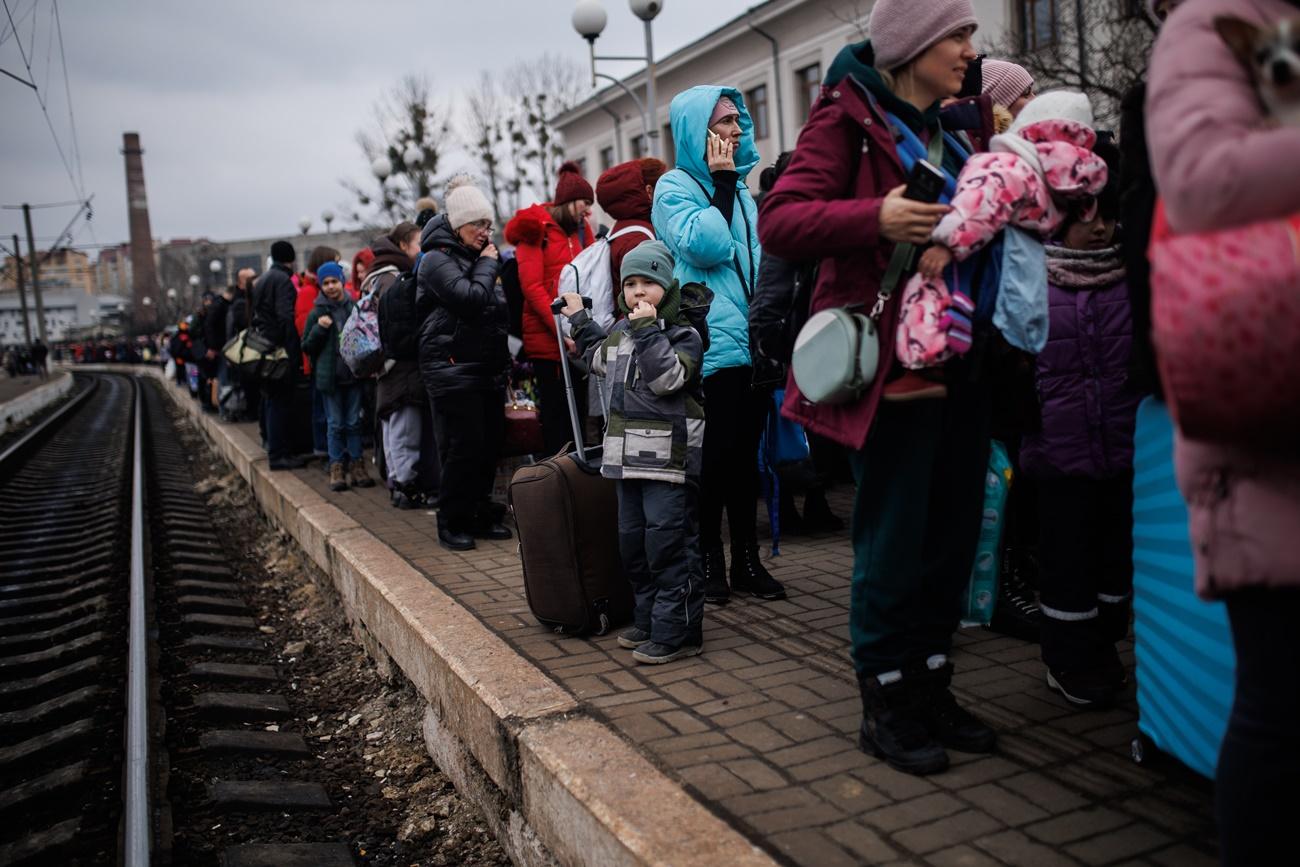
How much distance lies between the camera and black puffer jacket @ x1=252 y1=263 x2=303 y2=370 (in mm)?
10570

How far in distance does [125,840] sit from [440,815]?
1.04m

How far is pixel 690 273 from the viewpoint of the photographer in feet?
16.4

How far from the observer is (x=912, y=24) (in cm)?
308

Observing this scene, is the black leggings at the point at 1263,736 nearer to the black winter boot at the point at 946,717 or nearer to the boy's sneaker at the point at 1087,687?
the black winter boot at the point at 946,717

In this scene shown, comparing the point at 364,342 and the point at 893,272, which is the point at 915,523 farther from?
the point at 364,342

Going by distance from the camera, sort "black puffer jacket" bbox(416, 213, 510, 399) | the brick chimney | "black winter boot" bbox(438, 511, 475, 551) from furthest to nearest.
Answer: the brick chimney < "black winter boot" bbox(438, 511, 475, 551) < "black puffer jacket" bbox(416, 213, 510, 399)

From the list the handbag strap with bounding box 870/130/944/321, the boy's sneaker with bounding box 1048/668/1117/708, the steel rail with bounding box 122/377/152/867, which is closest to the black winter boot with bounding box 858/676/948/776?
the boy's sneaker with bounding box 1048/668/1117/708

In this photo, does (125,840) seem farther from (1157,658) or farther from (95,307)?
(95,307)

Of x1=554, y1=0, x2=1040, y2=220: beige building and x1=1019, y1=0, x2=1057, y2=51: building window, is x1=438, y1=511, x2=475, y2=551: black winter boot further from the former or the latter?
x1=554, y1=0, x2=1040, y2=220: beige building

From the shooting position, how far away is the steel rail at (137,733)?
3.65 meters

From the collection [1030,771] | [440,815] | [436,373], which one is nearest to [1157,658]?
[1030,771]

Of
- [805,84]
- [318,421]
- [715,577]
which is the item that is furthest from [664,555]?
[805,84]

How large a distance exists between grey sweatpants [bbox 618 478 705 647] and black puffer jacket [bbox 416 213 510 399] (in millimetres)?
2406

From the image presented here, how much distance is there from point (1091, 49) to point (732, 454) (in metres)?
15.0
